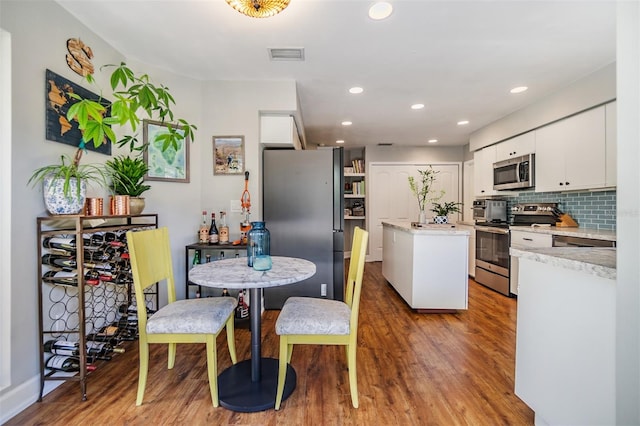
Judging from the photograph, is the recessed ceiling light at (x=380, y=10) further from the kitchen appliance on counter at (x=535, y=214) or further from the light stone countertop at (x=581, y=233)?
the kitchen appliance on counter at (x=535, y=214)

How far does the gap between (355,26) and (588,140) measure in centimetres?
264

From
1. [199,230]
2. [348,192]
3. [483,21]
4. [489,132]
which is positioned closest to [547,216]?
[489,132]

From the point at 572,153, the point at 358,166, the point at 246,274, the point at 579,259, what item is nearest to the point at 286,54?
the point at 246,274

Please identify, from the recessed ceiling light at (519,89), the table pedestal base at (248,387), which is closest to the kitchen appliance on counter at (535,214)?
the recessed ceiling light at (519,89)

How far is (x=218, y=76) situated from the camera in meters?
2.88

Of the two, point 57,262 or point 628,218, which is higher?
point 628,218

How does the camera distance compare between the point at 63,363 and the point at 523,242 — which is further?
the point at 523,242

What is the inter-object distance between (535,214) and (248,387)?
385 centimetres

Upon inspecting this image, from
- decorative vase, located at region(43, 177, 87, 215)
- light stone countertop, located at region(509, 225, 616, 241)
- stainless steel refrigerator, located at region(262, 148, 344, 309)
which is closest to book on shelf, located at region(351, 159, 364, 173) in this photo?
stainless steel refrigerator, located at region(262, 148, 344, 309)

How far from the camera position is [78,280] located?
5.55 ft

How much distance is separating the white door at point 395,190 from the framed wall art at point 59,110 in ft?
16.4

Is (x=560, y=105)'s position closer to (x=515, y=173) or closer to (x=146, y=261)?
(x=515, y=173)

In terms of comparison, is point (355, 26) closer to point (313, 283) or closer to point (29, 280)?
point (313, 283)

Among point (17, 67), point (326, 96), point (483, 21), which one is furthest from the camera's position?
point (326, 96)
